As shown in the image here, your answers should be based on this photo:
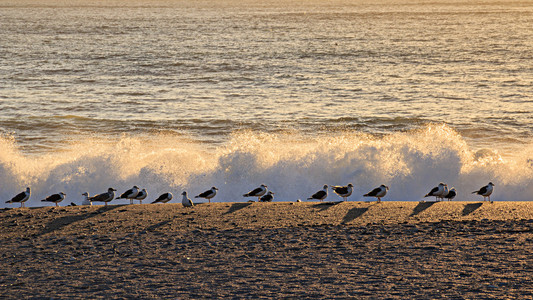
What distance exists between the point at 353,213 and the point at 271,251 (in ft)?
11.2

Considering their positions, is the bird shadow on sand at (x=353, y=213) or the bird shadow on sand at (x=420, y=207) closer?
the bird shadow on sand at (x=353, y=213)

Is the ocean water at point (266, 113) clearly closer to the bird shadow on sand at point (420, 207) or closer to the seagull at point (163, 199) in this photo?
the seagull at point (163, 199)

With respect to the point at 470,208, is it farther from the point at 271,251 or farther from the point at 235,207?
the point at 271,251

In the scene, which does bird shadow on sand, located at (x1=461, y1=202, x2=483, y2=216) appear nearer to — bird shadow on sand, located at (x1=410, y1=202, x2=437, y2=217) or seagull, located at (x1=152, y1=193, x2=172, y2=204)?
bird shadow on sand, located at (x1=410, y1=202, x2=437, y2=217)

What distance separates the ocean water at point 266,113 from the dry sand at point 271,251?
167 inches

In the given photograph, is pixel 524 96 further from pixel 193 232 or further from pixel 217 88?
pixel 193 232

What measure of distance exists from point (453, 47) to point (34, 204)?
45.2 m

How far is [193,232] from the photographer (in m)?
12.8

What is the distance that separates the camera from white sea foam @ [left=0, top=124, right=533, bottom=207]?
18812 mm

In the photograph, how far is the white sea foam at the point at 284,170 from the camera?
741 inches

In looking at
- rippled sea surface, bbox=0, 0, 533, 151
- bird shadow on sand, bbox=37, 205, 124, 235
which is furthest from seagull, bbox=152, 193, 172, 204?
rippled sea surface, bbox=0, 0, 533, 151

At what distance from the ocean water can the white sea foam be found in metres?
0.04

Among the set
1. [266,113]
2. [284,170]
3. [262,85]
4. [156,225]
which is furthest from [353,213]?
[262,85]

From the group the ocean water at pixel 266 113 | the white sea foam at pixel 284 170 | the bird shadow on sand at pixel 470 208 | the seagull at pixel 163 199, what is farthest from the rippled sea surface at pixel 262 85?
the bird shadow on sand at pixel 470 208
